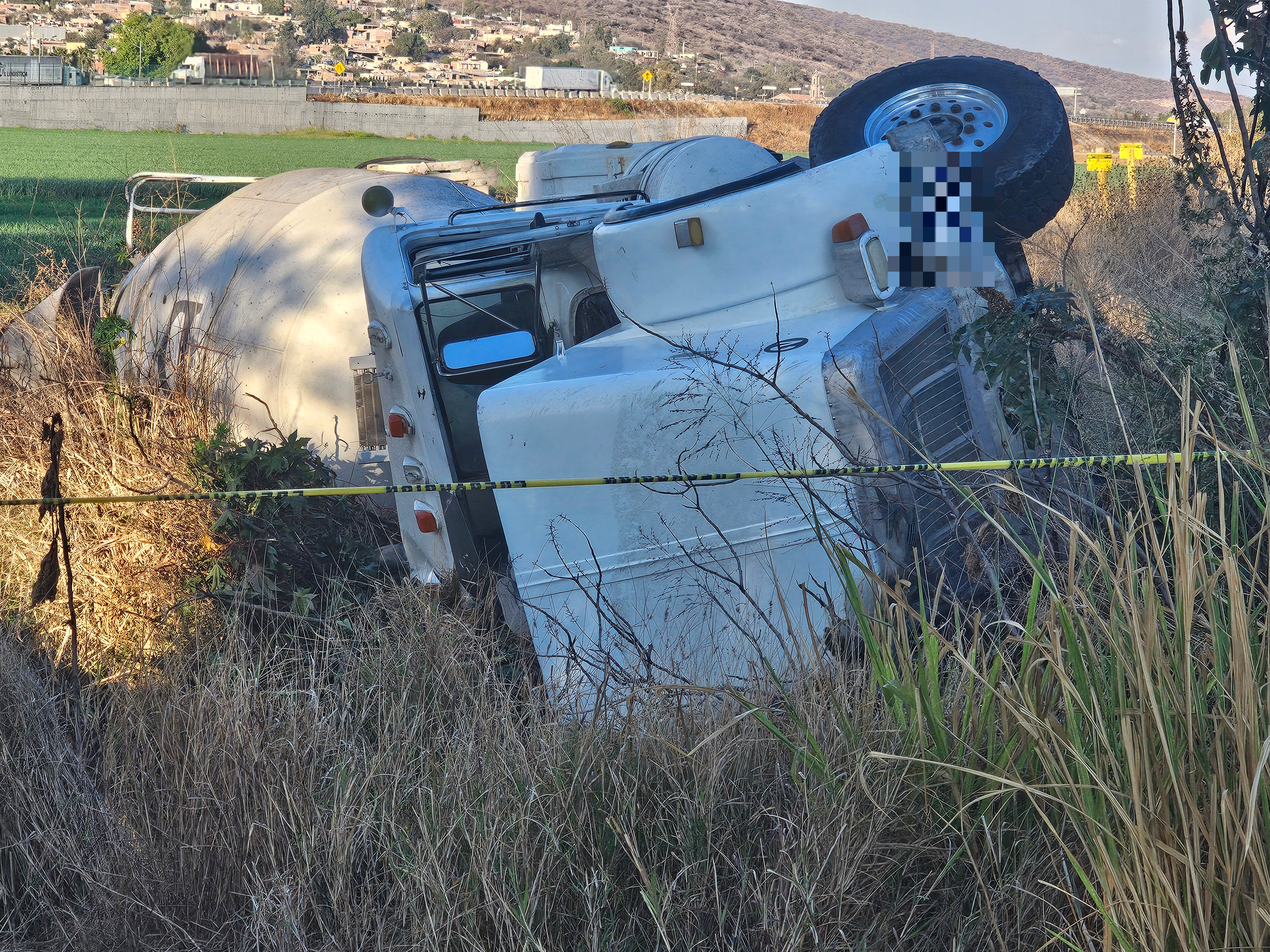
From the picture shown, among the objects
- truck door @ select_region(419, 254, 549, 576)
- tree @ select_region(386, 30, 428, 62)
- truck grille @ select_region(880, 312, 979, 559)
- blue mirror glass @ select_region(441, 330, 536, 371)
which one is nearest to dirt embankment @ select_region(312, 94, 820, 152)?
truck door @ select_region(419, 254, 549, 576)

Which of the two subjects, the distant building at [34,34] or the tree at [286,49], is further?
the distant building at [34,34]

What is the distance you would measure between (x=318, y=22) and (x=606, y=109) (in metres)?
122

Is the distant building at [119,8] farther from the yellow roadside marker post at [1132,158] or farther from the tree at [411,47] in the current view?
the yellow roadside marker post at [1132,158]

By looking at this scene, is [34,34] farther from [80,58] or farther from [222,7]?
[222,7]

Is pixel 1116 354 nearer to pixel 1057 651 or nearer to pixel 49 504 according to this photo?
pixel 1057 651

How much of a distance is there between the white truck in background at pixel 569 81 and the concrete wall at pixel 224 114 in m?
44.9

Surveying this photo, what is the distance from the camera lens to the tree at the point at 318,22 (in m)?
177

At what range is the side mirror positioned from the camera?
20.8ft

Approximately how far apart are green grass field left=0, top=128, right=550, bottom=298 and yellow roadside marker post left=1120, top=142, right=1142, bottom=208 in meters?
8.17

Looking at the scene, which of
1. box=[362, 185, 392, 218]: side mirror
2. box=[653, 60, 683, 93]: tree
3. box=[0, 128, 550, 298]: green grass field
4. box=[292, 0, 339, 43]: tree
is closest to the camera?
box=[362, 185, 392, 218]: side mirror

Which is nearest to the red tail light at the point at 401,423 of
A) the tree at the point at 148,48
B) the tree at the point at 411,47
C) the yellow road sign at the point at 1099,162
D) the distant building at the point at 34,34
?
the yellow road sign at the point at 1099,162

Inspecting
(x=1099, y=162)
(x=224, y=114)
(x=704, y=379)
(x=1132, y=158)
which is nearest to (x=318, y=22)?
(x=224, y=114)

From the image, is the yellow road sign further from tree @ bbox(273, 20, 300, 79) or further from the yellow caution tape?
tree @ bbox(273, 20, 300, 79)

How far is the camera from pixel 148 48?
134 m
